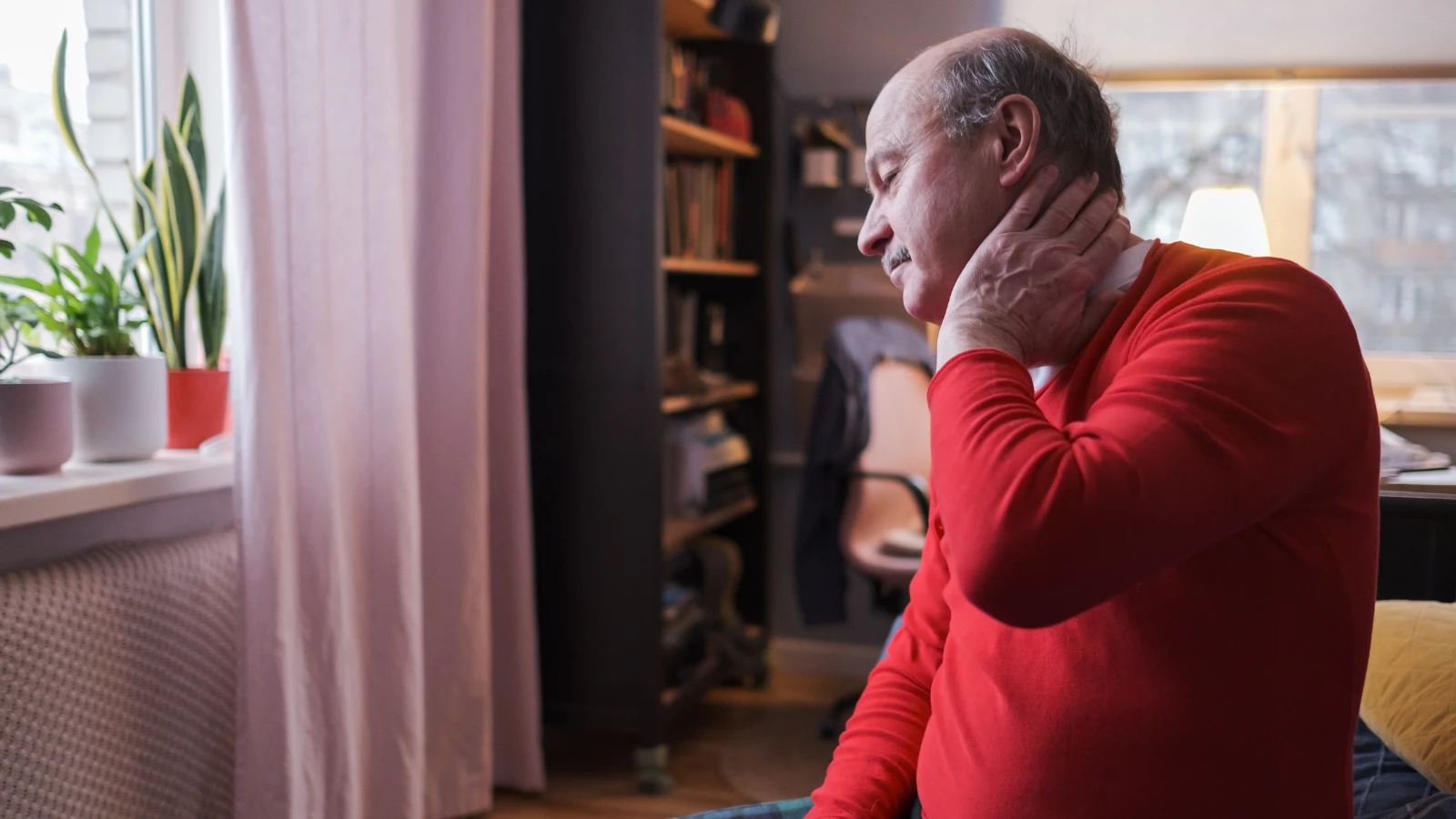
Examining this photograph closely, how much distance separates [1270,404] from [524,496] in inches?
76.8

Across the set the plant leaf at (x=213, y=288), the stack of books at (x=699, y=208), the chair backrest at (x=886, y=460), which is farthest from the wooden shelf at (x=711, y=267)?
the plant leaf at (x=213, y=288)

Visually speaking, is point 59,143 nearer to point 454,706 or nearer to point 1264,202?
point 454,706

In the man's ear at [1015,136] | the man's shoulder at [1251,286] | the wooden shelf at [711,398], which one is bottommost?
the wooden shelf at [711,398]

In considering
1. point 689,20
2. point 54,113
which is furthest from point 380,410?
point 689,20

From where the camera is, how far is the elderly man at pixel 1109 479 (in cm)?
Answer: 71

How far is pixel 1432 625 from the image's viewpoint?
1.41 meters

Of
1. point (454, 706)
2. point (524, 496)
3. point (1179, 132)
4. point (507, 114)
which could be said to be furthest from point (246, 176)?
point (1179, 132)

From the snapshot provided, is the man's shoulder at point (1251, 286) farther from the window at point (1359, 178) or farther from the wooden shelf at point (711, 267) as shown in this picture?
the window at point (1359, 178)

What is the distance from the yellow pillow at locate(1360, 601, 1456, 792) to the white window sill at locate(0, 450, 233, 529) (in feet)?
5.50

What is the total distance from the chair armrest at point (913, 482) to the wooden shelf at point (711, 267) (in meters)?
0.69

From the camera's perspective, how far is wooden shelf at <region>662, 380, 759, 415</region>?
2.89 m

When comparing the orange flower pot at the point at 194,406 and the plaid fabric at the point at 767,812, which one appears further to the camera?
the orange flower pot at the point at 194,406

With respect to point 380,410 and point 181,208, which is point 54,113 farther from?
point 380,410

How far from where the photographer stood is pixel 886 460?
3.11 metres
